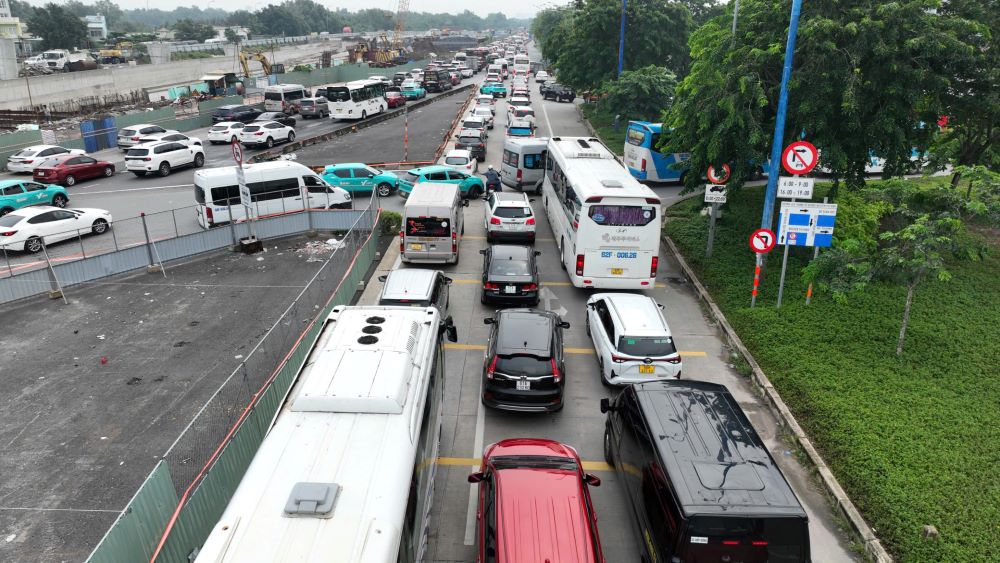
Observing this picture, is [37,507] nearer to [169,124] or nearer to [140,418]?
[140,418]

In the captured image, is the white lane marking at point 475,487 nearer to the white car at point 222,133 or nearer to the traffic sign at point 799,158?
the traffic sign at point 799,158

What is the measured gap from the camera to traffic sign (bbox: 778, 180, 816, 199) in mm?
14875

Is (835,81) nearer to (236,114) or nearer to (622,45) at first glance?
(622,45)

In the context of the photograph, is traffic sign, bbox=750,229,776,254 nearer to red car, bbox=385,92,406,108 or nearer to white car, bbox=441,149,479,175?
white car, bbox=441,149,479,175

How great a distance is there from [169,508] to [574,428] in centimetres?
659

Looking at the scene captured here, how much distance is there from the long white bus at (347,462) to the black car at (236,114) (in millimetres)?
41980

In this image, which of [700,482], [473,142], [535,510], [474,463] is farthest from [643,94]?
[535,510]

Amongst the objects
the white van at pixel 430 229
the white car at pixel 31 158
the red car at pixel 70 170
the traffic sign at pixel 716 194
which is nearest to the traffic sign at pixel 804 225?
the traffic sign at pixel 716 194

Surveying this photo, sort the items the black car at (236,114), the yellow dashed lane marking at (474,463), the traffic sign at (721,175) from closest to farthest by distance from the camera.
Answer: the yellow dashed lane marking at (474,463) < the traffic sign at (721,175) < the black car at (236,114)

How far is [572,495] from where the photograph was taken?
7.71 m

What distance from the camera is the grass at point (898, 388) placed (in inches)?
344

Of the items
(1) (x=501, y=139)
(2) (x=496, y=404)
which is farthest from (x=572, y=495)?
(1) (x=501, y=139)

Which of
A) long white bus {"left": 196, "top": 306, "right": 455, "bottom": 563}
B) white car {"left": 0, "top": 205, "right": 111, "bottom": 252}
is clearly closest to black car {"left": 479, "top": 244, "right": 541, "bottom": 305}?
long white bus {"left": 196, "top": 306, "right": 455, "bottom": 563}

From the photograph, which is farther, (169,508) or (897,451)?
(897,451)
